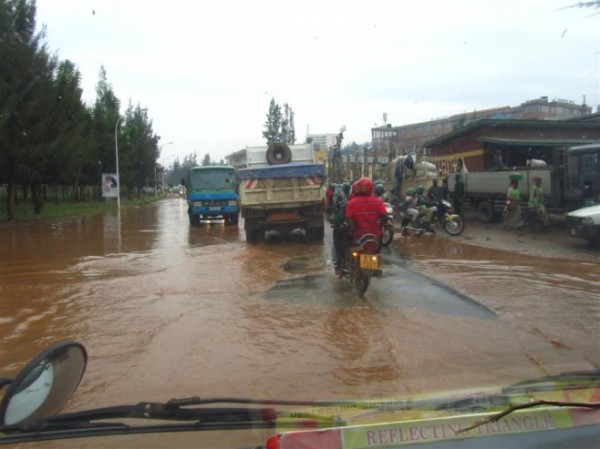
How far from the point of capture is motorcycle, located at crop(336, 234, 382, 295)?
7.35m

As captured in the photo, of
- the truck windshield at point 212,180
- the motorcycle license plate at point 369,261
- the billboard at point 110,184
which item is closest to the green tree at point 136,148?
the billboard at point 110,184

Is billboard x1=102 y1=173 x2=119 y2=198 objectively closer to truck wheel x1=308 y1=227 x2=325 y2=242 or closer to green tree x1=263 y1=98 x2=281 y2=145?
truck wheel x1=308 y1=227 x2=325 y2=242

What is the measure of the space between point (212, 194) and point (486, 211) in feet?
34.3

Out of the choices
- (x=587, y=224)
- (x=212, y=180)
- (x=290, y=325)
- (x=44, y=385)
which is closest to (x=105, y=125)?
(x=212, y=180)

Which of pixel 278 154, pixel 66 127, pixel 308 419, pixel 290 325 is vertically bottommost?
pixel 290 325

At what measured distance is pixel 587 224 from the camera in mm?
12039

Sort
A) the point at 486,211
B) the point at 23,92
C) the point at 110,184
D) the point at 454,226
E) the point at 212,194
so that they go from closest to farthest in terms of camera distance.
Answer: the point at 454,226 < the point at 486,211 < the point at 212,194 < the point at 23,92 < the point at 110,184

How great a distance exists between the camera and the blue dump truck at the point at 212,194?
21953 millimetres

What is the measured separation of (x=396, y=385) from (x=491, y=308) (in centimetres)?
303

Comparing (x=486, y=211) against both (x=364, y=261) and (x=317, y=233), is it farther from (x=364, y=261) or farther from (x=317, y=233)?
(x=364, y=261)

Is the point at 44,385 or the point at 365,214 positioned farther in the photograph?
the point at 365,214

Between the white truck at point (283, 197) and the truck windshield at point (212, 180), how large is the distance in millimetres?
8209

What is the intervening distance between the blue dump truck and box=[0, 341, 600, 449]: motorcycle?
19790 millimetres

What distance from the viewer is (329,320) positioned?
21.3 ft
